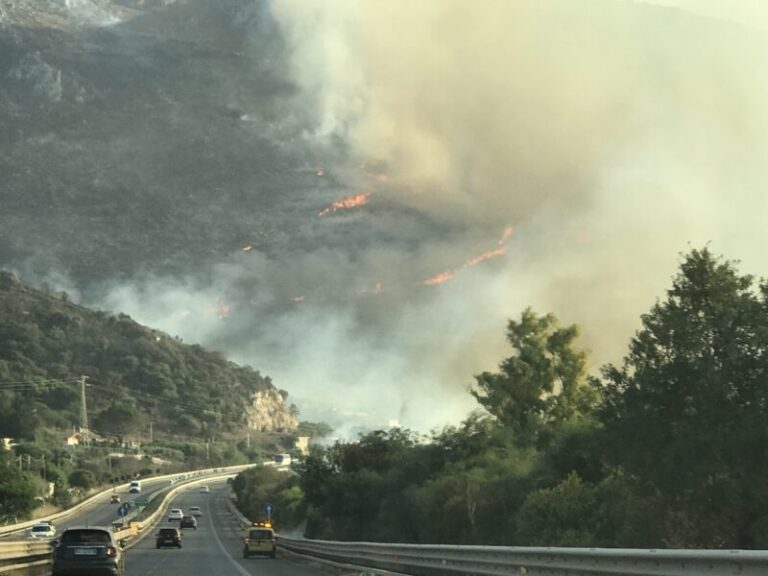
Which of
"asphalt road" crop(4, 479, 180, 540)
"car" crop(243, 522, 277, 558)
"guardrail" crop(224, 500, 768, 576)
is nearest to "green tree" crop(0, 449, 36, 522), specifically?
"asphalt road" crop(4, 479, 180, 540)

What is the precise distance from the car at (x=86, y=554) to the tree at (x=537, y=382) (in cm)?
5643

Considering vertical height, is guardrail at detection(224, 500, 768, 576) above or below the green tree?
below

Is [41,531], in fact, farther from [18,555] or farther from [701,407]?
[701,407]

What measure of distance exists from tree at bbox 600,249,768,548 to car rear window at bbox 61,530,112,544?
1886 cm

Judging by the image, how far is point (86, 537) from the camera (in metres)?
41.2

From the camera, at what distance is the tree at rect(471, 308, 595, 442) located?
96.4m

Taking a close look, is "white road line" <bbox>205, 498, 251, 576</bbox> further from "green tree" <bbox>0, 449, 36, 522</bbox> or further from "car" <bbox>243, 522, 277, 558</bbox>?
"green tree" <bbox>0, 449, 36, 522</bbox>

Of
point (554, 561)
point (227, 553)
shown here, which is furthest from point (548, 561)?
point (227, 553)

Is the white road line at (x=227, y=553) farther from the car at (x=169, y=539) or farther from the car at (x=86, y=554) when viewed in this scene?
the car at (x=86, y=554)

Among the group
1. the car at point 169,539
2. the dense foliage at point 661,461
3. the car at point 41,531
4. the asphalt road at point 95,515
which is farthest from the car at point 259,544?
the asphalt road at point 95,515

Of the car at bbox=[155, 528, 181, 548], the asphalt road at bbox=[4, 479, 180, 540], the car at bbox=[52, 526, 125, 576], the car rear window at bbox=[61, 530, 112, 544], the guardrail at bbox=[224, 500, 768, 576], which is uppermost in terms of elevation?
the asphalt road at bbox=[4, 479, 180, 540]

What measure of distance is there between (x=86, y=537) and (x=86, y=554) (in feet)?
2.23

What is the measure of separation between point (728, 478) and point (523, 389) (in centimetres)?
6103

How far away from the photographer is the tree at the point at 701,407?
36.4m
